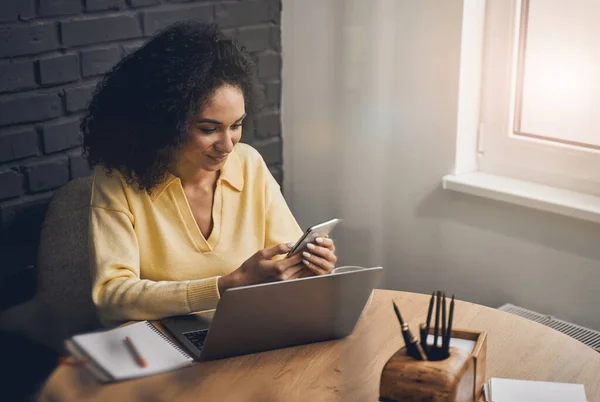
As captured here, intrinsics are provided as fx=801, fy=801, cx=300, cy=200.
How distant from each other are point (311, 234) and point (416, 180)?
782 millimetres

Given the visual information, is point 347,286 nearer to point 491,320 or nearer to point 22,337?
point 491,320

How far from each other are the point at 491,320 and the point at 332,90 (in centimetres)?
89

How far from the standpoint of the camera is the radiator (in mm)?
1618

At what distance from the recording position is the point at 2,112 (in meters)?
1.50

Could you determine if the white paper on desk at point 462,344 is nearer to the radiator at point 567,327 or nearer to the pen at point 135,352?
the pen at point 135,352

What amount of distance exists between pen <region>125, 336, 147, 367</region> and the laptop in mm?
75

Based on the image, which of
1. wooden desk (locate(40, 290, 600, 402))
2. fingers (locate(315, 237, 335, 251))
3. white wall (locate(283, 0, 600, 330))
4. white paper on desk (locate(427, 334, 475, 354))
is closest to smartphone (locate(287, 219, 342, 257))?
fingers (locate(315, 237, 335, 251))

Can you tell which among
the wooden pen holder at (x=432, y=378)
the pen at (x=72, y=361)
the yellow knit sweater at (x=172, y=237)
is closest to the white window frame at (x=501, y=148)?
the yellow knit sweater at (x=172, y=237)

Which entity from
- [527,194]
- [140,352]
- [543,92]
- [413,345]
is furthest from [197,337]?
[543,92]

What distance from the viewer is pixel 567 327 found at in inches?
66.4

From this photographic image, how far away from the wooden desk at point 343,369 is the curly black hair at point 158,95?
45cm

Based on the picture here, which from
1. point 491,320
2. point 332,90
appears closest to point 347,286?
point 491,320

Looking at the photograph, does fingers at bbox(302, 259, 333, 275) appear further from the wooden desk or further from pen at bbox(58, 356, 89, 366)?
pen at bbox(58, 356, 89, 366)

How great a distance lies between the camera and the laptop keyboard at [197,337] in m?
1.15
